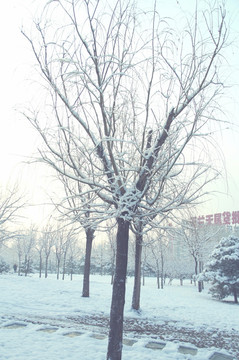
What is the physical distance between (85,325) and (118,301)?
4060 mm

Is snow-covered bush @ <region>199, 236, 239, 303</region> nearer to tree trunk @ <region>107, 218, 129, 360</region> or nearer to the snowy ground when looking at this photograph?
the snowy ground

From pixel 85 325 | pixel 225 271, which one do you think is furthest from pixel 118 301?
pixel 225 271

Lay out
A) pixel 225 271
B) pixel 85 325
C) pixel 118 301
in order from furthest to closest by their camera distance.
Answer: pixel 225 271
pixel 85 325
pixel 118 301

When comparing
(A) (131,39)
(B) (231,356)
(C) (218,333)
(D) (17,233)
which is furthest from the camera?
(D) (17,233)

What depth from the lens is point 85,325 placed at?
7828 mm

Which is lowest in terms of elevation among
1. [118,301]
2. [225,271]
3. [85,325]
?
[85,325]

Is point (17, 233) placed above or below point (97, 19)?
below

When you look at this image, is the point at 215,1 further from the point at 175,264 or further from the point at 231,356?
the point at 175,264

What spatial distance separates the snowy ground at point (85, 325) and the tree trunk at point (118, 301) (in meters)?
0.97

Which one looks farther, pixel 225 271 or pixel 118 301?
pixel 225 271

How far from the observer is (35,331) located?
21.7 ft

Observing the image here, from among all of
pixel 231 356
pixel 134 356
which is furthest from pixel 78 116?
pixel 231 356

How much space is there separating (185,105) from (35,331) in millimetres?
6452

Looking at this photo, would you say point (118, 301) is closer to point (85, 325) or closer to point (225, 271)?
point (85, 325)
